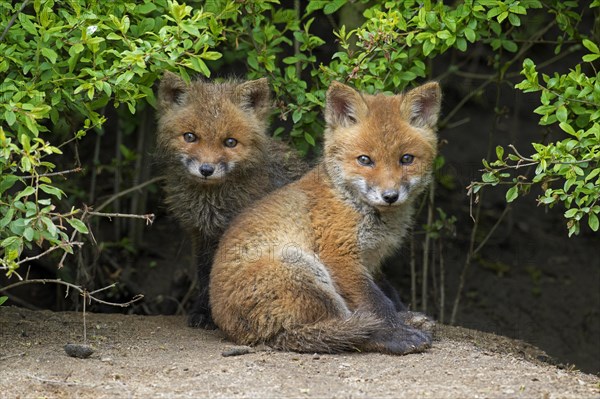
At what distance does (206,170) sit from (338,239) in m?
1.38

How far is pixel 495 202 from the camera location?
37.6 ft

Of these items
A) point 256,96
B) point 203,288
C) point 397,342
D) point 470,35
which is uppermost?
point 470,35

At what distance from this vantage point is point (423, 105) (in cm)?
663

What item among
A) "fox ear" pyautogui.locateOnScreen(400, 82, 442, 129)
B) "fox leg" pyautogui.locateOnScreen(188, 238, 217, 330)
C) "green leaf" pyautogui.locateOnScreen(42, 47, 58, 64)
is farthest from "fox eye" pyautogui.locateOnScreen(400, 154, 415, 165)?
"green leaf" pyautogui.locateOnScreen(42, 47, 58, 64)

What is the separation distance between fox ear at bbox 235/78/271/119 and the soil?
2090mm

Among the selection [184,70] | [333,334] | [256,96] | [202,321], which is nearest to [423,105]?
[256,96]

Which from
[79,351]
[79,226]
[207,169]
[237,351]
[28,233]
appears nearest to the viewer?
[28,233]

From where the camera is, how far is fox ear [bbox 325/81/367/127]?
646 cm

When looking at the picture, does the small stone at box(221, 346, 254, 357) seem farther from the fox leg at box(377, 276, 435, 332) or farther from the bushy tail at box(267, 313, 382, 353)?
the fox leg at box(377, 276, 435, 332)

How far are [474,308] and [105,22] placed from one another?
224 inches

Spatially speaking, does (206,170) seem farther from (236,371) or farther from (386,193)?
(236,371)

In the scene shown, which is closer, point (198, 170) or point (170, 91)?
point (198, 170)

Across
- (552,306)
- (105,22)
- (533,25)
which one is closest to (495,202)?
(552,306)

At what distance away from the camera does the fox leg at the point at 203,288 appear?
718 cm
